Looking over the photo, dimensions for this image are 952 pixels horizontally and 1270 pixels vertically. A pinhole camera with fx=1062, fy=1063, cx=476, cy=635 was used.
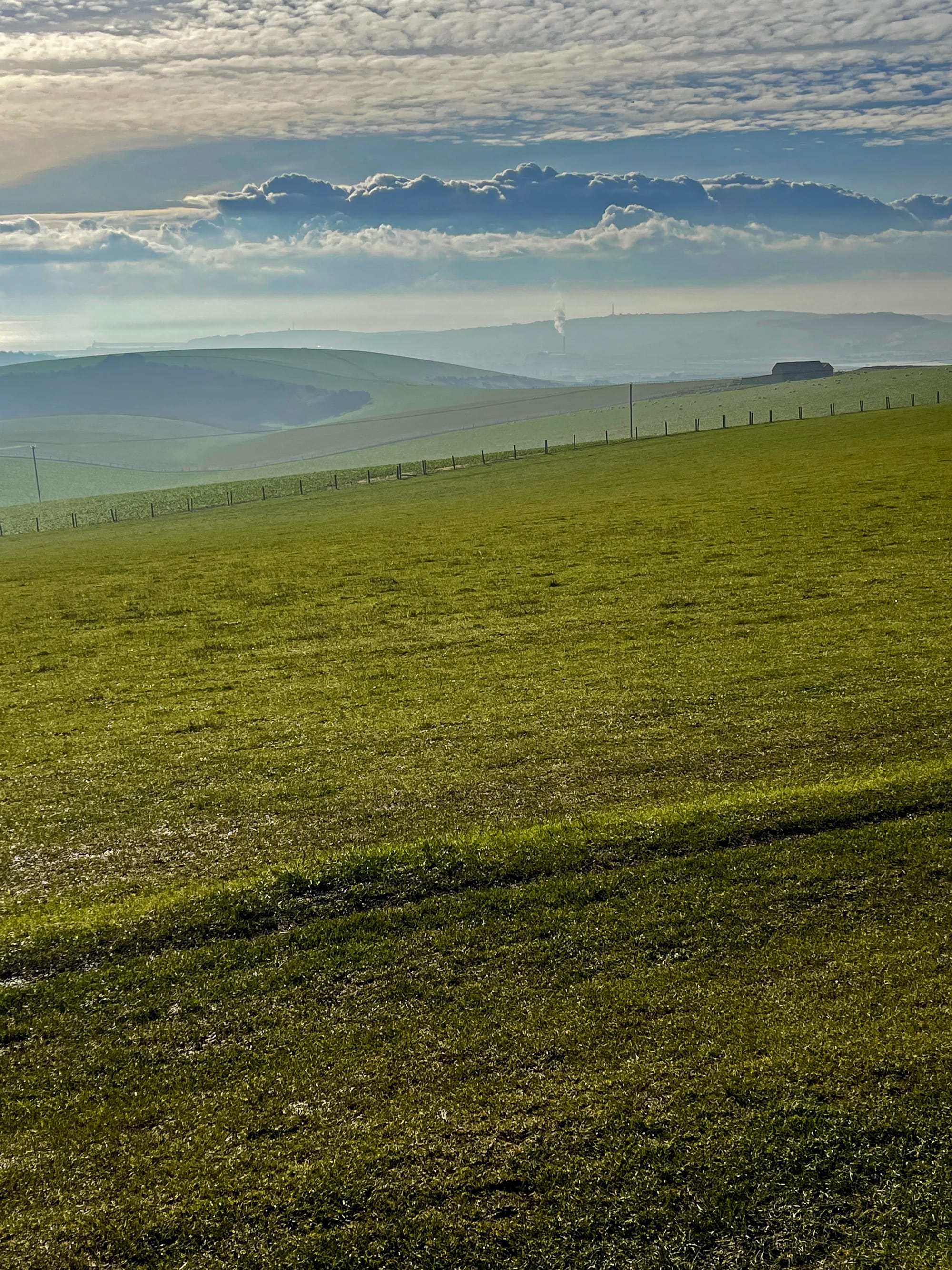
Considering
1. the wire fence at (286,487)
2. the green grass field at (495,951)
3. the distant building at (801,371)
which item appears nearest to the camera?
the green grass field at (495,951)

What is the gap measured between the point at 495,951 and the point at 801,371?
600 ft

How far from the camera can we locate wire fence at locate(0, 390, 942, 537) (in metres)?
88.5

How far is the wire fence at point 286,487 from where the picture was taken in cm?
8850

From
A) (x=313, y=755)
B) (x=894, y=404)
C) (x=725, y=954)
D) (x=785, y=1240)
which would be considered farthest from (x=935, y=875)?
(x=894, y=404)

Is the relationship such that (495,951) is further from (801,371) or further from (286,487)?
(801,371)

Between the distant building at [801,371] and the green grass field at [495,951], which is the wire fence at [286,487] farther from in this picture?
the distant building at [801,371]

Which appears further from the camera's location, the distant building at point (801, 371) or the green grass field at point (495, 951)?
the distant building at point (801, 371)

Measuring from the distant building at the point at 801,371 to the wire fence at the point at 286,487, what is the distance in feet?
234

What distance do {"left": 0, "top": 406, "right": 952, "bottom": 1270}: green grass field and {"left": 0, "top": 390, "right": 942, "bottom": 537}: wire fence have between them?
66.8 m

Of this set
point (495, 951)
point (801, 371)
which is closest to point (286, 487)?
point (495, 951)

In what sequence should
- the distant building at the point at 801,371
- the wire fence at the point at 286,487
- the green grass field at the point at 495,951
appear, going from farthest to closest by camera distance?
the distant building at the point at 801,371 → the wire fence at the point at 286,487 → the green grass field at the point at 495,951

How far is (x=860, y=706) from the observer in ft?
53.3

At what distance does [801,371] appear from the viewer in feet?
584

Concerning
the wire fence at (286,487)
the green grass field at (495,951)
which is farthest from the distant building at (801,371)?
the green grass field at (495,951)
